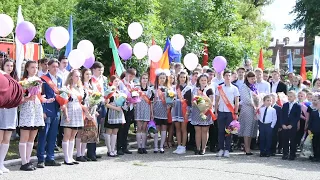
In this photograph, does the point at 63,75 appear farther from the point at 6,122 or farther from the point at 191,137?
the point at 191,137

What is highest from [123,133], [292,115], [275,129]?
[292,115]

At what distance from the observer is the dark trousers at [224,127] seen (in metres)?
9.96

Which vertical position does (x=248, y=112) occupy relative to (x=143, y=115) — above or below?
above

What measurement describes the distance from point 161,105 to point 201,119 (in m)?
0.95

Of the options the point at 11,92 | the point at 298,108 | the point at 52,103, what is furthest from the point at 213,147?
the point at 11,92

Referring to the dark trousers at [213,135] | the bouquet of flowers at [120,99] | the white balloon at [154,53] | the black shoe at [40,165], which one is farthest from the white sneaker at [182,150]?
the black shoe at [40,165]

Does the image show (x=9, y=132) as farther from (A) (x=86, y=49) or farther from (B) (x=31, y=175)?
(A) (x=86, y=49)

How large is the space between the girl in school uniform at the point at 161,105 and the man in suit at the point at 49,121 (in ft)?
8.33

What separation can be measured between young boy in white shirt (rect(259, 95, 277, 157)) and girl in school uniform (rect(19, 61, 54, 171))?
16.1 feet

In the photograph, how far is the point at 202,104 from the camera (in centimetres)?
983

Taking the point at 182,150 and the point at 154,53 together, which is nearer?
the point at 182,150

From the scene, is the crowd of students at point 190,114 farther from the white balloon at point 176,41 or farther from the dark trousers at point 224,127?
the white balloon at point 176,41

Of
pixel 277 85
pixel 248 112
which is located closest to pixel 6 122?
pixel 248 112

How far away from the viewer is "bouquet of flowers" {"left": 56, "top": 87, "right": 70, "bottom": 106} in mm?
8094
